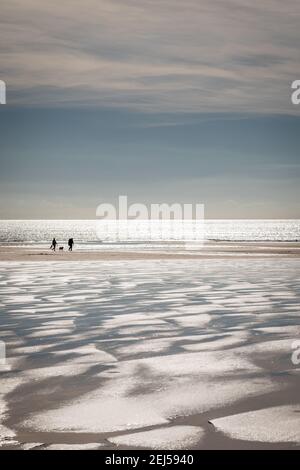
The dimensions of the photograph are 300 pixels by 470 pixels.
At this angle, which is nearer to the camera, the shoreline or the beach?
the beach

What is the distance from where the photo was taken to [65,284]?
20641mm

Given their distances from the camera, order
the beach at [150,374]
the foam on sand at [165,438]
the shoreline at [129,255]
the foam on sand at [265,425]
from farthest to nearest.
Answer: the shoreline at [129,255] < the beach at [150,374] < the foam on sand at [265,425] < the foam on sand at [165,438]

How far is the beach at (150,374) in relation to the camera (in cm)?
546

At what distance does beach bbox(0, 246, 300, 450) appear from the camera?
5.46 metres

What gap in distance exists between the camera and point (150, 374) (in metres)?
7.70

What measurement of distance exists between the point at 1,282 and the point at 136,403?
16010 millimetres
